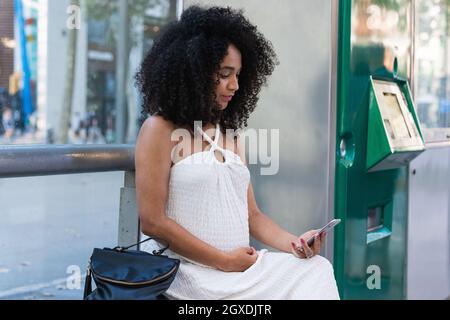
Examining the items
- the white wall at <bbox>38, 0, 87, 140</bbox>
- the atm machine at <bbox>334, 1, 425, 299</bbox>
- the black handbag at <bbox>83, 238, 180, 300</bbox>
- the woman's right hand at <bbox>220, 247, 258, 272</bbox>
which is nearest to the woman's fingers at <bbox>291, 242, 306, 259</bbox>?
the woman's right hand at <bbox>220, 247, 258, 272</bbox>

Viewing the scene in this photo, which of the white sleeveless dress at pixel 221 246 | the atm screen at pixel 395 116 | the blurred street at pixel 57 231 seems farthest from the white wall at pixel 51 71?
the atm screen at pixel 395 116

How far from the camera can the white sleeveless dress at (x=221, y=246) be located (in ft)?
5.79

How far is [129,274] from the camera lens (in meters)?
1.55

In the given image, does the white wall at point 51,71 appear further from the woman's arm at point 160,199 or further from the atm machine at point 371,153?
the atm machine at point 371,153

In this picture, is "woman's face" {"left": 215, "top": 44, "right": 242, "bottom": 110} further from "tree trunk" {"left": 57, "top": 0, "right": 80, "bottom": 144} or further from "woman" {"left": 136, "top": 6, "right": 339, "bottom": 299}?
"tree trunk" {"left": 57, "top": 0, "right": 80, "bottom": 144}

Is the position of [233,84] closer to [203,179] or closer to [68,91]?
[203,179]

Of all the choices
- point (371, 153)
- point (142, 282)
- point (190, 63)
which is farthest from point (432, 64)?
point (142, 282)

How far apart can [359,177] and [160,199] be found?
130 centimetres

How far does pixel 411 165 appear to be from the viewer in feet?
11.3

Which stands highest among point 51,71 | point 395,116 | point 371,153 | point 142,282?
point 51,71

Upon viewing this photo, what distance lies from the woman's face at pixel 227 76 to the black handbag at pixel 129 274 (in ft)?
1.87

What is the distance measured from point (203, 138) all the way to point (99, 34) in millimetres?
10616
